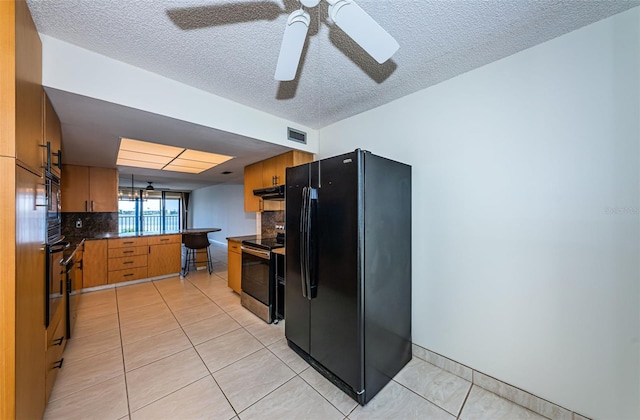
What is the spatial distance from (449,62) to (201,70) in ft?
6.32

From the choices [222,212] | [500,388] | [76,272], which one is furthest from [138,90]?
[222,212]

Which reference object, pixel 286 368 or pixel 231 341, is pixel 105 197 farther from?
pixel 286 368

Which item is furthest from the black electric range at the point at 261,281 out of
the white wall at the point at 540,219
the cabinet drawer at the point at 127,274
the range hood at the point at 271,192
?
the cabinet drawer at the point at 127,274

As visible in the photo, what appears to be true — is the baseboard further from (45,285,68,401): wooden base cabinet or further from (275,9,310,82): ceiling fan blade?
(45,285,68,401): wooden base cabinet

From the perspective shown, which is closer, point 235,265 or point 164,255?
point 235,265

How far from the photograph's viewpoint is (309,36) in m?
1.48

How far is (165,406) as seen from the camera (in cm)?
161

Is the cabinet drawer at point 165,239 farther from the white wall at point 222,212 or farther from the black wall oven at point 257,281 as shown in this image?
the black wall oven at point 257,281

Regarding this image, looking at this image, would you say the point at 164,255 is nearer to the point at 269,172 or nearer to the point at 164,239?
the point at 164,239

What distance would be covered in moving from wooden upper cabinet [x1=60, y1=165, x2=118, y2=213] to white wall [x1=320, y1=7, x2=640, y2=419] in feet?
17.5

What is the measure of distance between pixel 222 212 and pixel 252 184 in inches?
182

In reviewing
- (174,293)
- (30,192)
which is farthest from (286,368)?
(174,293)

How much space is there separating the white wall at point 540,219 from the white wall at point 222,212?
17.5ft

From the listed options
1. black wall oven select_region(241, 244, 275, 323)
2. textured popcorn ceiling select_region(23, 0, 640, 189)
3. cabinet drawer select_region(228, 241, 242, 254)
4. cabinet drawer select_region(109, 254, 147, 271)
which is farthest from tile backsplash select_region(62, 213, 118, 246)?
black wall oven select_region(241, 244, 275, 323)
